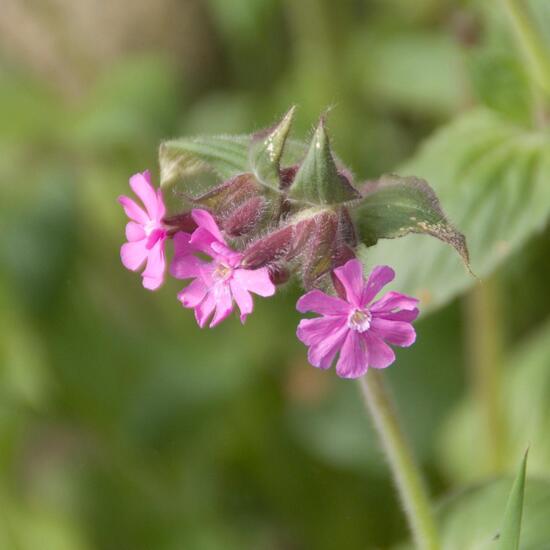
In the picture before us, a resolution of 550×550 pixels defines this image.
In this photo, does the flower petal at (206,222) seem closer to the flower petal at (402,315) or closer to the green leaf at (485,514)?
the flower petal at (402,315)

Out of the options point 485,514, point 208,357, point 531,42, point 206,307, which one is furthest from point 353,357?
point 208,357

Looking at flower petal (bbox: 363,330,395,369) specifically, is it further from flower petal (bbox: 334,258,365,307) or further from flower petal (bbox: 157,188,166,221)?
flower petal (bbox: 157,188,166,221)

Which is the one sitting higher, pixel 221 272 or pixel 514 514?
pixel 221 272

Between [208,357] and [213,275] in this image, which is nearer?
[213,275]

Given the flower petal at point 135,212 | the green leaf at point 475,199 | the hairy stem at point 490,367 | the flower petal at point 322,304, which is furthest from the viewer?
the hairy stem at point 490,367

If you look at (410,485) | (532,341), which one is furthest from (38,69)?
(410,485)

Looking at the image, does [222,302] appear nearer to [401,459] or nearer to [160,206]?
[160,206]

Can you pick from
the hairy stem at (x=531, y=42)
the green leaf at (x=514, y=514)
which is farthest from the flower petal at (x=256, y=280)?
the hairy stem at (x=531, y=42)
